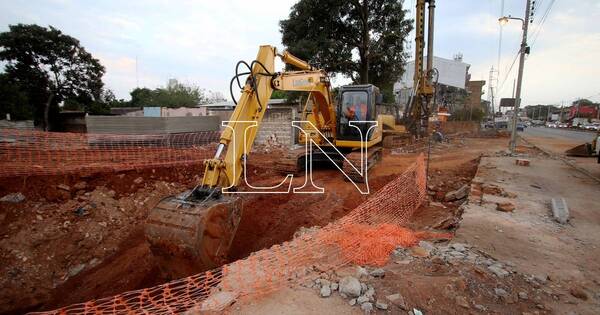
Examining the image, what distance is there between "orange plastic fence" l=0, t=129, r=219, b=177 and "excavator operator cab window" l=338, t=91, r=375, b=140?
459cm

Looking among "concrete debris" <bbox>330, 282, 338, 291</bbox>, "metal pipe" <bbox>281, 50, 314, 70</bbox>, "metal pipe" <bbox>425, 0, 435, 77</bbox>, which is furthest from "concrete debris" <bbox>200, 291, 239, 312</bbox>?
"metal pipe" <bbox>425, 0, 435, 77</bbox>

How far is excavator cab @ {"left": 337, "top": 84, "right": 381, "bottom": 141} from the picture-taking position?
327 inches

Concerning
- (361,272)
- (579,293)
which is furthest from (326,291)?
(579,293)

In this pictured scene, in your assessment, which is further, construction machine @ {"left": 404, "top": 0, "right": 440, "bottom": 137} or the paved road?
the paved road

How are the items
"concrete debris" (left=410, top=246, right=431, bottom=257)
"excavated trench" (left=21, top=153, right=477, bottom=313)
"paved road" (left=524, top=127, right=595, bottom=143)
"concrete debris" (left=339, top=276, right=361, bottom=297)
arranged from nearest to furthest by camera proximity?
1. "concrete debris" (left=339, top=276, right=361, bottom=297)
2. "concrete debris" (left=410, top=246, right=431, bottom=257)
3. "excavated trench" (left=21, top=153, right=477, bottom=313)
4. "paved road" (left=524, top=127, right=595, bottom=143)

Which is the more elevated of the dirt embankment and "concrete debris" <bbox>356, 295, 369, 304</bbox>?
"concrete debris" <bbox>356, 295, 369, 304</bbox>

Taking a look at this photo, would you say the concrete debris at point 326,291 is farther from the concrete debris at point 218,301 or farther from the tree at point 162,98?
the tree at point 162,98

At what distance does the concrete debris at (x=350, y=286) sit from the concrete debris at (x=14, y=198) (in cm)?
658

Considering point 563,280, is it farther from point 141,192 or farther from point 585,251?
point 141,192

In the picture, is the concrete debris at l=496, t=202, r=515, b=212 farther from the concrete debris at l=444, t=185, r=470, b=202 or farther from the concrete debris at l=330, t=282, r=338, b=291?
the concrete debris at l=330, t=282, r=338, b=291

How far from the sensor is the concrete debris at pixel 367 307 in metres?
2.52

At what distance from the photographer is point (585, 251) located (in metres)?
3.82

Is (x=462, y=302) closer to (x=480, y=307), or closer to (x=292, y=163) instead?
(x=480, y=307)

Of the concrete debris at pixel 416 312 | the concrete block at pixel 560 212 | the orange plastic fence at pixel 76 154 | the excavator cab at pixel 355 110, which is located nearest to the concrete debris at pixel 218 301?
the concrete debris at pixel 416 312
